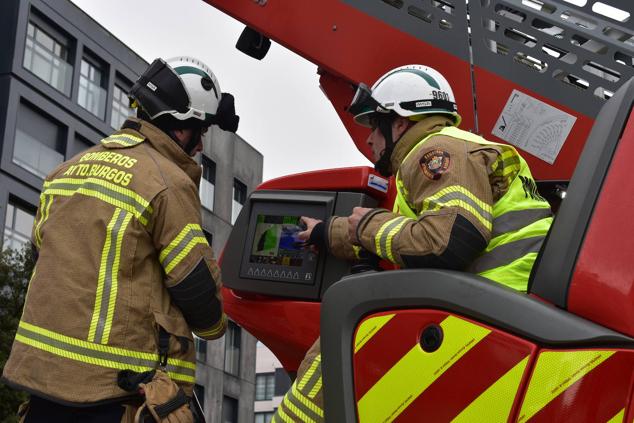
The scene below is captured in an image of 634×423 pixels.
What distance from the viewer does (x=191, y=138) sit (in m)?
4.00

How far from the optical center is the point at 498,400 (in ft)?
7.75

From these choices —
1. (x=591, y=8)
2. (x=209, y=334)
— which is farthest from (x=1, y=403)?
(x=591, y=8)

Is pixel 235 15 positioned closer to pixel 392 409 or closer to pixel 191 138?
pixel 191 138

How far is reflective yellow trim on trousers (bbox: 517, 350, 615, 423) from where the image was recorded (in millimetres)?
2271

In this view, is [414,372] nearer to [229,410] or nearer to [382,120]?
[382,120]

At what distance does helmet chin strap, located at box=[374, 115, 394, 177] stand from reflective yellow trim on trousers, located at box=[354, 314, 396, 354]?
3.34ft

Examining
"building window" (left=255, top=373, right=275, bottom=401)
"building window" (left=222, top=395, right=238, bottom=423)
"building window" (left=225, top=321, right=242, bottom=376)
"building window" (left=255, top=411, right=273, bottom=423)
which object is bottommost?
"building window" (left=255, top=411, right=273, bottom=423)

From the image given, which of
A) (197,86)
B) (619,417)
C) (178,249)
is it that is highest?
(197,86)

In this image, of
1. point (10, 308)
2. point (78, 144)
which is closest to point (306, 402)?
point (10, 308)

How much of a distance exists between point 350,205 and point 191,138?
0.72m

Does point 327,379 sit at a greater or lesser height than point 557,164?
lesser

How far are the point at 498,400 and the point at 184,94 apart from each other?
206cm

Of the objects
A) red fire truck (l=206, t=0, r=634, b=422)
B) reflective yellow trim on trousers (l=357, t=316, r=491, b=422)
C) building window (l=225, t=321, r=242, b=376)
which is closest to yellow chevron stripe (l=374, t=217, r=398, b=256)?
red fire truck (l=206, t=0, r=634, b=422)

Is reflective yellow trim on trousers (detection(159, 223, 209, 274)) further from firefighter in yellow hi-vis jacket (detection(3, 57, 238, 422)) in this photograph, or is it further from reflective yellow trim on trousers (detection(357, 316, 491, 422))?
reflective yellow trim on trousers (detection(357, 316, 491, 422))
